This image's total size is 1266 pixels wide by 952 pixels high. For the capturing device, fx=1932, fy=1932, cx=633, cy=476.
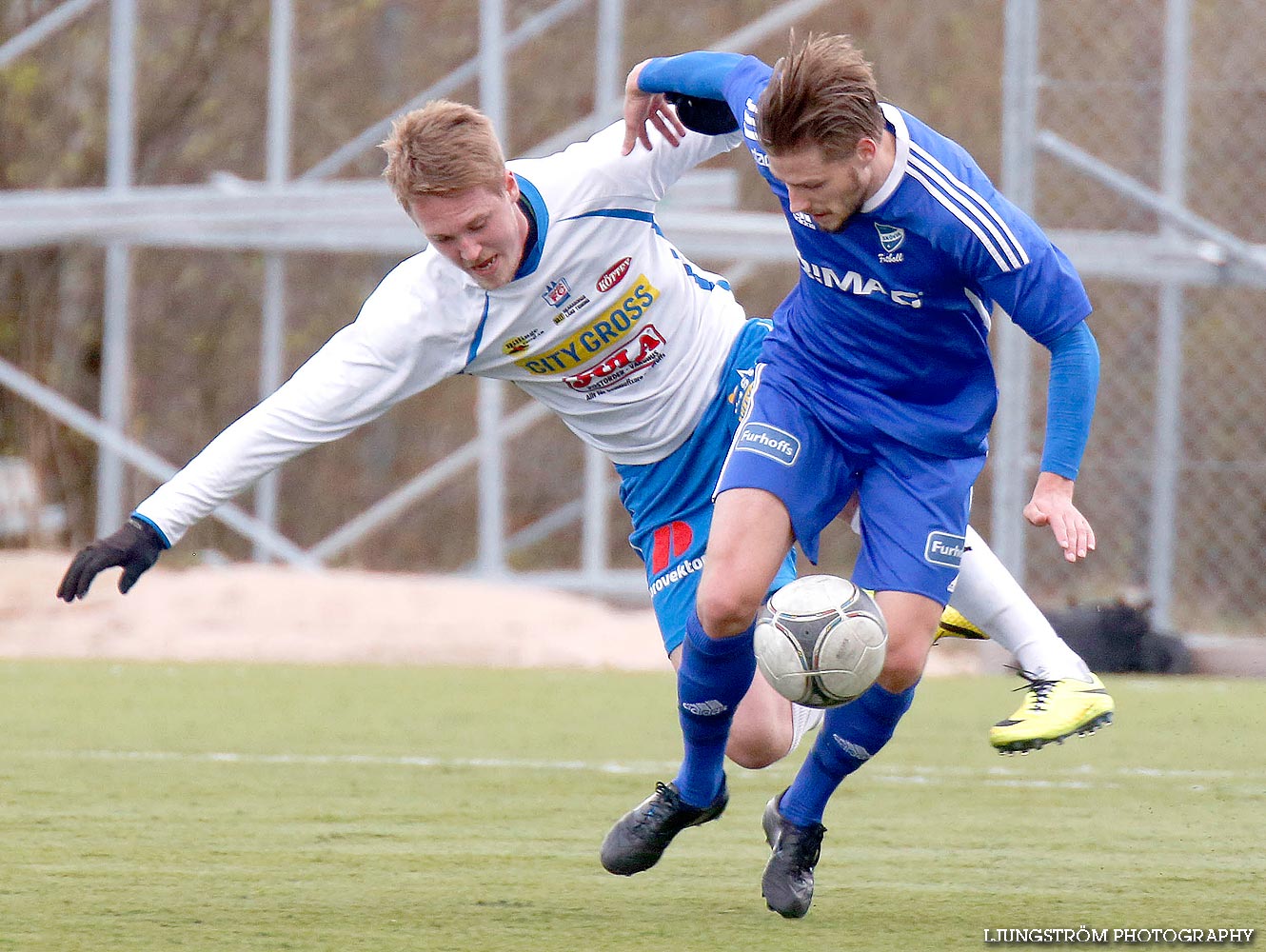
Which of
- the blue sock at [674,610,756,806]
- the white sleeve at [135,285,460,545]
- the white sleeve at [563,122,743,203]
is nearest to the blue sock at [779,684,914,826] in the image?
the blue sock at [674,610,756,806]

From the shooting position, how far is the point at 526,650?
9.71 m

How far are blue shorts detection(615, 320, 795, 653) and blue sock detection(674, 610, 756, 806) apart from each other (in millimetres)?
337

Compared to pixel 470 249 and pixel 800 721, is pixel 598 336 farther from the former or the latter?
pixel 800 721

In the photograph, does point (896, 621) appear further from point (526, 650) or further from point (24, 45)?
point (24, 45)

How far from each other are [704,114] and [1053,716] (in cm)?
168

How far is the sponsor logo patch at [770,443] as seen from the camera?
4.28m

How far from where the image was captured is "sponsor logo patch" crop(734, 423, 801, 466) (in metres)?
4.28

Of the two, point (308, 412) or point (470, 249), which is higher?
point (470, 249)

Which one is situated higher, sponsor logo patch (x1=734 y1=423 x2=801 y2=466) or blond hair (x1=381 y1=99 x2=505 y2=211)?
blond hair (x1=381 y1=99 x2=505 y2=211)

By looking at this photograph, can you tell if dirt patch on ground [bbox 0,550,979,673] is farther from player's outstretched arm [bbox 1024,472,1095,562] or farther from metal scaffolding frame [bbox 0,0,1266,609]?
player's outstretched arm [bbox 1024,472,1095,562]

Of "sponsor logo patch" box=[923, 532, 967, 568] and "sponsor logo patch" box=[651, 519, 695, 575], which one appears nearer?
"sponsor logo patch" box=[923, 532, 967, 568]

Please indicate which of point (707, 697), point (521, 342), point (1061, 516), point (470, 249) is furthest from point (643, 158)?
point (1061, 516)

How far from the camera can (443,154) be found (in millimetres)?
4164

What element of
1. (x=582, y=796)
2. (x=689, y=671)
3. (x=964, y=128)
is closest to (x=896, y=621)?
(x=689, y=671)
